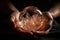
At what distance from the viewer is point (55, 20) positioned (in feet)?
3.82

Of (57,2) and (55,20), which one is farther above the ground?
(57,2)

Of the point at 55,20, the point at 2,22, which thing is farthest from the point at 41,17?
the point at 2,22

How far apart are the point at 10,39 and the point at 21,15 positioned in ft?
0.69

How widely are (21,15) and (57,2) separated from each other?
343 mm

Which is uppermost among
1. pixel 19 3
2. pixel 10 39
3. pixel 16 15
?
pixel 19 3

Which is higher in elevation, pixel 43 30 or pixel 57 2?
pixel 57 2

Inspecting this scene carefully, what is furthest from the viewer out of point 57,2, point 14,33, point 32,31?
point 57,2

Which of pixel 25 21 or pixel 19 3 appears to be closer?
pixel 25 21

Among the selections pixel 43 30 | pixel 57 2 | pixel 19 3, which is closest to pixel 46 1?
pixel 57 2

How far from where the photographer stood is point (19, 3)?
1168mm

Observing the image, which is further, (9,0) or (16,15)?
(9,0)

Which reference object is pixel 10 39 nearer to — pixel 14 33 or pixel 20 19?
pixel 14 33

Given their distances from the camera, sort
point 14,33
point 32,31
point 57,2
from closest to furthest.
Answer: point 32,31, point 14,33, point 57,2

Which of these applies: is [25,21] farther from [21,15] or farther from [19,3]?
[19,3]
